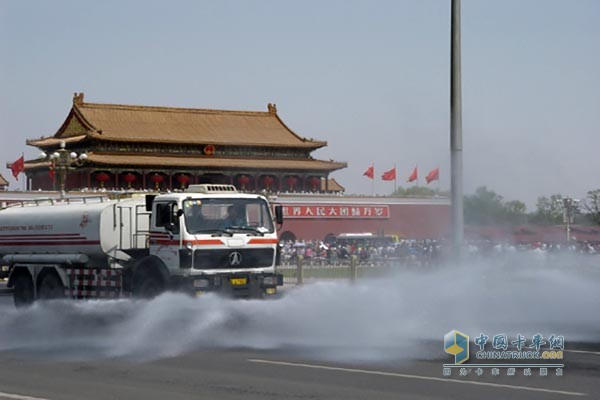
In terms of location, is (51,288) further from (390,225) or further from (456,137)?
(390,225)

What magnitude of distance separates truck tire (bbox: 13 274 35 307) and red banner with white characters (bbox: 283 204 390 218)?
53478mm

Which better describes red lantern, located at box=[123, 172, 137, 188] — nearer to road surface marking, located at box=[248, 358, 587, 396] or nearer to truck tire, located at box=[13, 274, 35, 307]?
truck tire, located at box=[13, 274, 35, 307]

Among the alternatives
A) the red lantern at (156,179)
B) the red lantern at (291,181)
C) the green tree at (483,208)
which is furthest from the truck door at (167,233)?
the red lantern at (291,181)

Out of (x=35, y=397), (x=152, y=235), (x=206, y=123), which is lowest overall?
(x=35, y=397)

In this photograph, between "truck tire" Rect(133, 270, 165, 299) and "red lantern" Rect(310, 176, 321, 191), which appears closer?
"truck tire" Rect(133, 270, 165, 299)

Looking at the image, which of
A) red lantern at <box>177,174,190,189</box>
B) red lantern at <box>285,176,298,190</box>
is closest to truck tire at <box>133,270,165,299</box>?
red lantern at <box>177,174,190,189</box>

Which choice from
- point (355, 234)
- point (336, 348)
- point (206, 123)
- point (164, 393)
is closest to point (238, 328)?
point (336, 348)

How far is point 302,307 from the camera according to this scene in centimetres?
1831

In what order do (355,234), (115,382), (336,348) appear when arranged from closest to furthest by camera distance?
(115,382) → (336,348) → (355,234)

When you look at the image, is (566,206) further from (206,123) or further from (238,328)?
(206,123)

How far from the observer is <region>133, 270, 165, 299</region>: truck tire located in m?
19.4

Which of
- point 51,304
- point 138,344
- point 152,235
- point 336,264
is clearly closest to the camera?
point 138,344

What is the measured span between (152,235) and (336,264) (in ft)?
80.9
